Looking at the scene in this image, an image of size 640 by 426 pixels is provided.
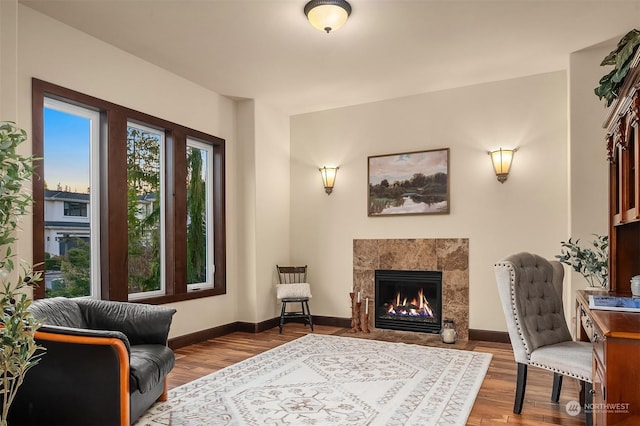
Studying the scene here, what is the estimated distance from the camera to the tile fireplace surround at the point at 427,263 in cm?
516

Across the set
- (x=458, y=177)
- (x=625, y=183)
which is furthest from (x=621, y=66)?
(x=458, y=177)

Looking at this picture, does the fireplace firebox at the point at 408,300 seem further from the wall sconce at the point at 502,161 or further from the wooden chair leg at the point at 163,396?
the wooden chair leg at the point at 163,396

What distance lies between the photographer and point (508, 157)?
4.90m

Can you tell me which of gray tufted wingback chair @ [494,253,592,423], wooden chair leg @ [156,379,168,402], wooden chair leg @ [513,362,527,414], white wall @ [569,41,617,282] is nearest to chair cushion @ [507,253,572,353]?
gray tufted wingback chair @ [494,253,592,423]

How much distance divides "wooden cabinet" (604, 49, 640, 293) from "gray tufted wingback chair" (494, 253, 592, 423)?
451 mm

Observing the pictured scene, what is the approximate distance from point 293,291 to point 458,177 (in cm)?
245

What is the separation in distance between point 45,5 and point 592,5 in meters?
4.14

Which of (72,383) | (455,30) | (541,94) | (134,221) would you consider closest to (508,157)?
(541,94)

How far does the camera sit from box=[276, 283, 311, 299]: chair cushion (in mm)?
5594

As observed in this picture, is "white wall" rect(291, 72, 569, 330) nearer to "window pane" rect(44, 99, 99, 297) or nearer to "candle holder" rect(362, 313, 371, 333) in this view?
"candle holder" rect(362, 313, 371, 333)

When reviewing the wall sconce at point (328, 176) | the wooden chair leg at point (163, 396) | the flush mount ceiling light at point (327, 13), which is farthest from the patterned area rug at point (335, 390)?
the flush mount ceiling light at point (327, 13)

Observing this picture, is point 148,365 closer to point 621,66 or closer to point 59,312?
point 59,312

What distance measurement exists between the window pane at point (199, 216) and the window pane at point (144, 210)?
43 centimetres

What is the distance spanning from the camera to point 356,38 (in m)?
3.91
